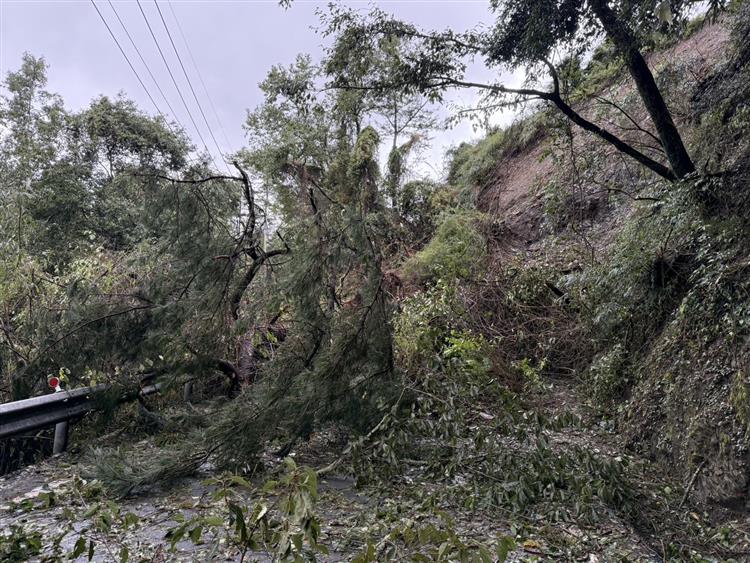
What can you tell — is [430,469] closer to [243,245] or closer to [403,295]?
[243,245]

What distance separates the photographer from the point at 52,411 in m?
3.47

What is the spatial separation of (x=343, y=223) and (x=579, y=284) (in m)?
3.24

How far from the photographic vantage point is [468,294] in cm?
731

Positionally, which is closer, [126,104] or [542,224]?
[542,224]

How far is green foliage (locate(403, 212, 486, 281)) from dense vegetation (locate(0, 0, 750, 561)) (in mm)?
103

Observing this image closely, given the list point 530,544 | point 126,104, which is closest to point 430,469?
point 530,544

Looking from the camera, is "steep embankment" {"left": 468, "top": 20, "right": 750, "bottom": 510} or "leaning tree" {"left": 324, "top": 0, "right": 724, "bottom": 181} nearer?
"steep embankment" {"left": 468, "top": 20, "right": 750, "bottom": 510}

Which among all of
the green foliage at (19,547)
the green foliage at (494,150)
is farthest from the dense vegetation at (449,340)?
the green foliage at (494,150)

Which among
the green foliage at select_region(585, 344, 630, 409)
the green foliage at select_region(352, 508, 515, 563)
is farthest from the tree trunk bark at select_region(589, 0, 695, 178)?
the green foliage at select_region(352, 508, 515, 563)

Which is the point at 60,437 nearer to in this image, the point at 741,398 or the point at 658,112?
the point at 741,398

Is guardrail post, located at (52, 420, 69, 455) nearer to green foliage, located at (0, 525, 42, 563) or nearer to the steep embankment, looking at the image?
green foliage, located at (0, 525, 42, 563)

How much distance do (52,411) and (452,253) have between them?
643cm


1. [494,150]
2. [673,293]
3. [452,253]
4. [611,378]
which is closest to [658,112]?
[673,293]

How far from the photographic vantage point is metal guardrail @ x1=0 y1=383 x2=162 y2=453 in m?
2.97
